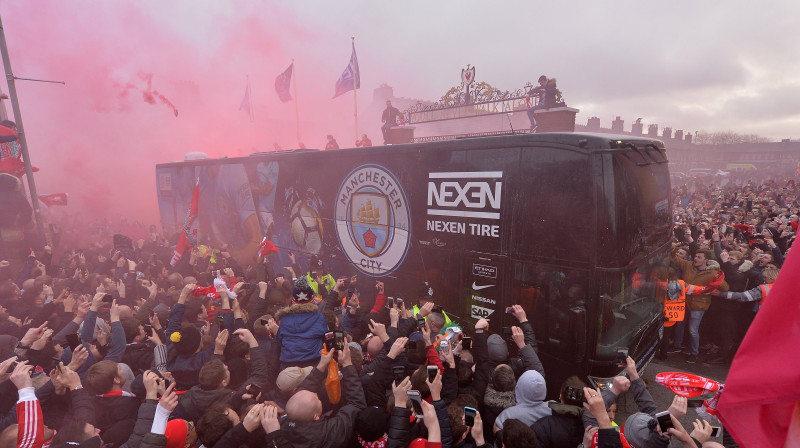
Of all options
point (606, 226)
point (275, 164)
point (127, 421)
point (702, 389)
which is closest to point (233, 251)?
point (275, 164)

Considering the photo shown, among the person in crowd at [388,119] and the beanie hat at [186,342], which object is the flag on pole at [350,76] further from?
the beanie hat at [186,342]

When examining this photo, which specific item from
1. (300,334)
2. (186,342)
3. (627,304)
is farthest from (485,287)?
(186,342)

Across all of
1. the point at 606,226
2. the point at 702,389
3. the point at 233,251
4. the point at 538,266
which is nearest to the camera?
the point at 702,389

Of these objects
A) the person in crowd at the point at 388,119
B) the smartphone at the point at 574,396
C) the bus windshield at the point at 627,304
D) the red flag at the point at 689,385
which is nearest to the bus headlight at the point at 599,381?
the bus windshield at the point at 627,304

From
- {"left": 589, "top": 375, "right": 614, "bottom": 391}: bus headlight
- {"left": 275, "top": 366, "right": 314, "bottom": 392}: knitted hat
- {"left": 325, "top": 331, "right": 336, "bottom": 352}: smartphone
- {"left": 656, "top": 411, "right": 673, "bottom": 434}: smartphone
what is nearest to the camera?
{"left": 656, "top": 411, "right": 673, "bottom": 434}: smartphone

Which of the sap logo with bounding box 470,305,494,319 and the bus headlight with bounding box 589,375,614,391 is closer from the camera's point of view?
the bus headlight with bounding box 589,375,614,391

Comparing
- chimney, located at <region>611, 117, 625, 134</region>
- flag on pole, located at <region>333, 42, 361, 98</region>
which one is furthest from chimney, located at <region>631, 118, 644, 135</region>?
flag on pole, located at <region>333, 42, 361, 98</region>

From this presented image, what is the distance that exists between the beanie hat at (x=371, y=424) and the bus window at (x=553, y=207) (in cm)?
282

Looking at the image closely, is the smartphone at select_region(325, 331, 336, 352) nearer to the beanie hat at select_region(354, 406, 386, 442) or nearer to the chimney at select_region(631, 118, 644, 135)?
the beanie hat at select_region(354, 406, 386, 442)

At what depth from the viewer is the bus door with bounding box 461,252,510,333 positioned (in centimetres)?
521

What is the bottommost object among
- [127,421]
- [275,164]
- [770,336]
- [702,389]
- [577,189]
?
[127,421]

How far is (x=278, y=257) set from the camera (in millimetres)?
9633

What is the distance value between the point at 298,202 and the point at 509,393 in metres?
6.37

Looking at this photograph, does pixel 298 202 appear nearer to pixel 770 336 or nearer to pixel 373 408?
pixel 373 408
